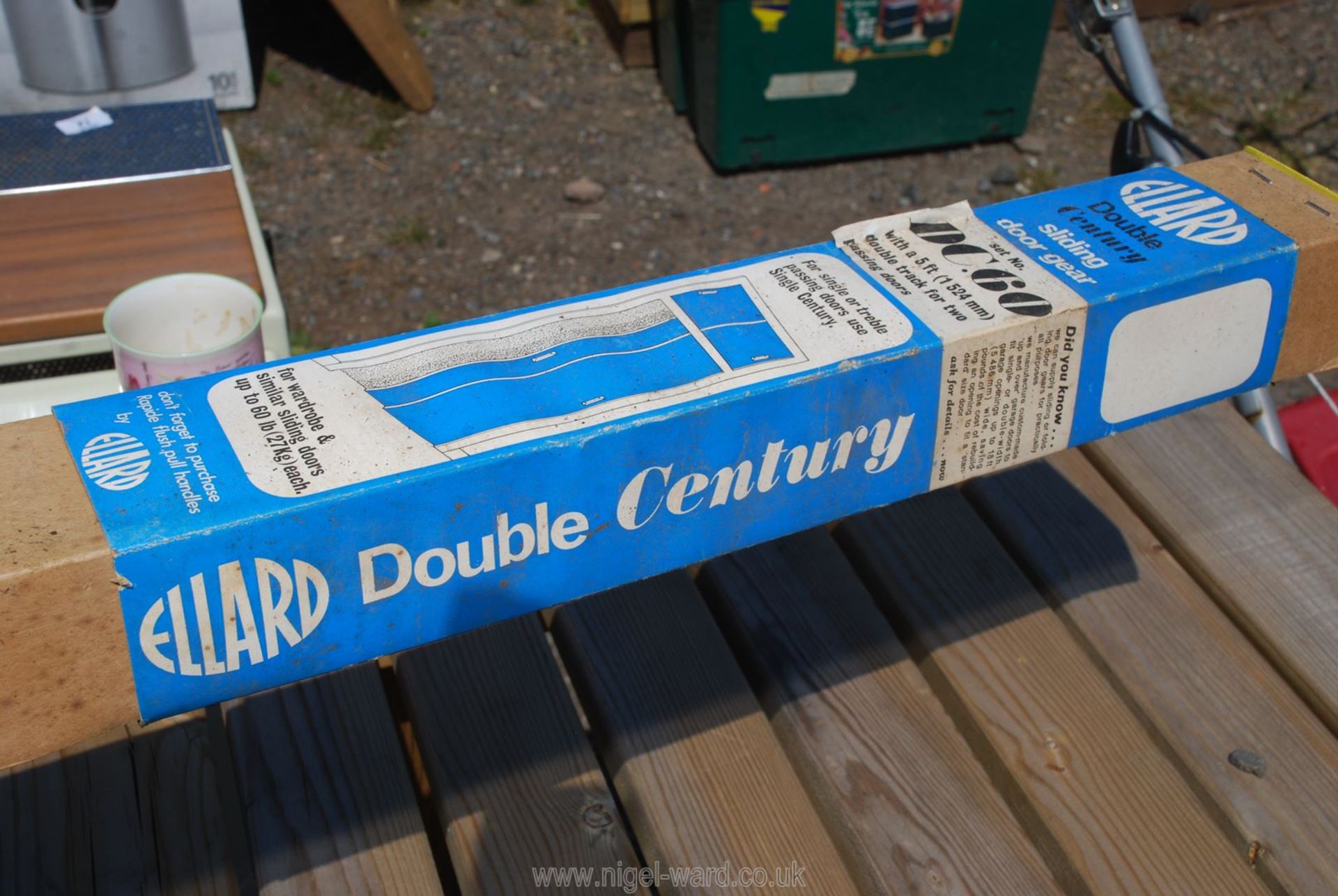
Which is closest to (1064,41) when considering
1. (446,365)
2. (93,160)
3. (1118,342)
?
(93,160)

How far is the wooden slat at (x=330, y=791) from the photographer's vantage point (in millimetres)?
1081

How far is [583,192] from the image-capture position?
345cm

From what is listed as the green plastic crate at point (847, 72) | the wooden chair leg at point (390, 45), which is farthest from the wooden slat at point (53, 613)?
the wooden chair leg at point (390, 45)

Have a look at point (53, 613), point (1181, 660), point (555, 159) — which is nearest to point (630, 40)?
point (555, 159)

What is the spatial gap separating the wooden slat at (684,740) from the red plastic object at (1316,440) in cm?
117

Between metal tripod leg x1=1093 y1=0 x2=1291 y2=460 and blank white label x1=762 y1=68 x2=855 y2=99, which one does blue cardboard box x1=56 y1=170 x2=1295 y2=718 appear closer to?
metal tripod leg x1=1093 y1=0 x2=1291 y2=460

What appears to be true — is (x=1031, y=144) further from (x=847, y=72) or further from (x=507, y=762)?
(x=507, y=762)

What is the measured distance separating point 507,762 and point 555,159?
272 centimetres

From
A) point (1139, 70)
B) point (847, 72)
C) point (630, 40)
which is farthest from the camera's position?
point (630, 40)

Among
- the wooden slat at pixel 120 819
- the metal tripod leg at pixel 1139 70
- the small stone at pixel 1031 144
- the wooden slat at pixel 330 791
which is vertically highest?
the metal tripod leg at pixel 1139 70

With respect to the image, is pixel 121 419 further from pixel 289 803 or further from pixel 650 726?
pixel 650 726

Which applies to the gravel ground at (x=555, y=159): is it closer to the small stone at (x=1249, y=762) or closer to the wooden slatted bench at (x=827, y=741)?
the wooden slatted bench at (x=827, y=741)

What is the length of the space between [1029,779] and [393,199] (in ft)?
9.11

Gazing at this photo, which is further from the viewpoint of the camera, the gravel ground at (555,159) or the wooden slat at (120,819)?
the gravel ground at (555,159)
